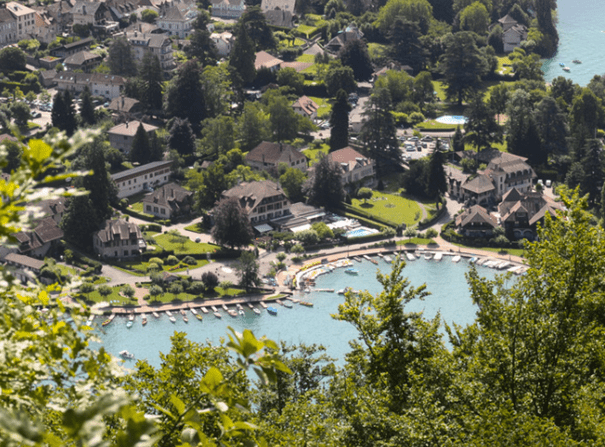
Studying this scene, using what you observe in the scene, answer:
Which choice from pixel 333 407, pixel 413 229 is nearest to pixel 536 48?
pixel 413 229

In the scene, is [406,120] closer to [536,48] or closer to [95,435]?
[536,48]

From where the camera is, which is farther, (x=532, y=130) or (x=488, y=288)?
(x=532, y=130)

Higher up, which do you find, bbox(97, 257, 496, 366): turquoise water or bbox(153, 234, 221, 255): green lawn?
bbox(153, 234, 221, 255): green lawn

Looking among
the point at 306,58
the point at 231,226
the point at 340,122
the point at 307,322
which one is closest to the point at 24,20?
the point at 306,58

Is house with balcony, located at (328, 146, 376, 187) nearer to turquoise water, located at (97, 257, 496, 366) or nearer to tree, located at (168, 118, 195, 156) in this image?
tree, located at (168, 118, 195, 156)

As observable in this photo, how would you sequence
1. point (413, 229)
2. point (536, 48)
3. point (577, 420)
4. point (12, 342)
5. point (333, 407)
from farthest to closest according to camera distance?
point (536, 48)
point (413, 229)
point (333, 407)
point (577, 420)
point (12, 342)

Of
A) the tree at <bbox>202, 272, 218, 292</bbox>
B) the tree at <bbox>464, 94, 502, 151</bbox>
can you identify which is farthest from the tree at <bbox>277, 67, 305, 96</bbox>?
the tree at <bbox>202, 272, 218, 292</bbox>
